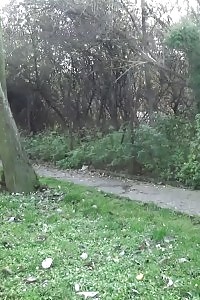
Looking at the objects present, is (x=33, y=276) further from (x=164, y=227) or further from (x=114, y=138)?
(x=114, y=138)

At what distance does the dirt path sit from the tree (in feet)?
4.80

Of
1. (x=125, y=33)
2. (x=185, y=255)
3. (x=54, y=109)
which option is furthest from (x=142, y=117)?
(x=185, y=255)

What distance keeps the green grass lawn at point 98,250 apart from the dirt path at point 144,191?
478 millimetres

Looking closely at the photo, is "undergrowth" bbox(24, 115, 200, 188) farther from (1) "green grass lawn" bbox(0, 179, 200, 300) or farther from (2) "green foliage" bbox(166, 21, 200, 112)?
(1) "green grass lawn" bbox(0, 179, 200, 300)

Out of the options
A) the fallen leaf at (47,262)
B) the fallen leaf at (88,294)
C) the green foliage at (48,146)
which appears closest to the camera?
the fallen leaf at (88,294)

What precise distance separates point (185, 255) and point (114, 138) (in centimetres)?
641

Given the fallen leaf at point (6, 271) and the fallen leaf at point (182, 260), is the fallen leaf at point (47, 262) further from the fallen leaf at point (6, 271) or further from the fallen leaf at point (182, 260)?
the fallen leaf at point (182, 260)

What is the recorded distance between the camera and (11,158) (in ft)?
27.0

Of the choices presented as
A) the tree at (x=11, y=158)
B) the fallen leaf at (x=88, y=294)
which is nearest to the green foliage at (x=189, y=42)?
the tree at (x=11, y=158)

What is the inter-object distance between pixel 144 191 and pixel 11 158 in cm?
237

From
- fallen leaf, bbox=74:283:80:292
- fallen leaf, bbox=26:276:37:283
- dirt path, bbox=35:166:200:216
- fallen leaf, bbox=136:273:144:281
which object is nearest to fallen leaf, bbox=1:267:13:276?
fallen leaf, bbox=26:276:37:283

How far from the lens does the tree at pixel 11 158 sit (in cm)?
816

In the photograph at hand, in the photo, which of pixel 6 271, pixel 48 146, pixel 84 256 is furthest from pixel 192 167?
pixel 48 146

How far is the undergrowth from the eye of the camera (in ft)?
29.3
